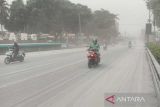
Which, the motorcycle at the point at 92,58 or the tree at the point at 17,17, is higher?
the tree at the point at 17,17

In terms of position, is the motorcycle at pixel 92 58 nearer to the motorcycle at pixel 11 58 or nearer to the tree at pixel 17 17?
the motorcycle at pixel 11 58

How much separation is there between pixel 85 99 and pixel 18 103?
6.03 feet

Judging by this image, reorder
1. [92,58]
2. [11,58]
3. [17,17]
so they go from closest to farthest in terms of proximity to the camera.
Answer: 1. [92,58]
2. [11,58]
3. [17,17]

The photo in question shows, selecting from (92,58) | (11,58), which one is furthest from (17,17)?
(92,58)

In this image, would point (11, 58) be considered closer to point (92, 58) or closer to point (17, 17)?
point (92, 58)

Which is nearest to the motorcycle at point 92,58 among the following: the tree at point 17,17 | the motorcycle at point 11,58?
the motorcycle at point 11,58

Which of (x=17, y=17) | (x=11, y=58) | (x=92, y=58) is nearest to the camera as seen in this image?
(x=92, y=58)

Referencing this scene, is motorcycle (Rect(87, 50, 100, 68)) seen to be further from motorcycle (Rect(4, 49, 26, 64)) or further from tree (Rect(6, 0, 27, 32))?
tree (Rect(6, 0, 27, 32))

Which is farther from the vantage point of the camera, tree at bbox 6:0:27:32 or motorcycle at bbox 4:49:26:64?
tree at bbox 6:0:27:32

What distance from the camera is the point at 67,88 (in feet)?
45.8

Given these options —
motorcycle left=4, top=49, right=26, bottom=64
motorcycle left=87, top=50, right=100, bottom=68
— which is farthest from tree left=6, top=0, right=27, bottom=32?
motorcycle left=87, top=50, right=100, bottom=68

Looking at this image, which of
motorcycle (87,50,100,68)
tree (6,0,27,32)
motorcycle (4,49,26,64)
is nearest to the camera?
motorcycle (87,50,100,68)

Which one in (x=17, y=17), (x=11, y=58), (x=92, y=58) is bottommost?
(x=11, y=58)

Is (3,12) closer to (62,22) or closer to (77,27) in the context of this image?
(62,22)
